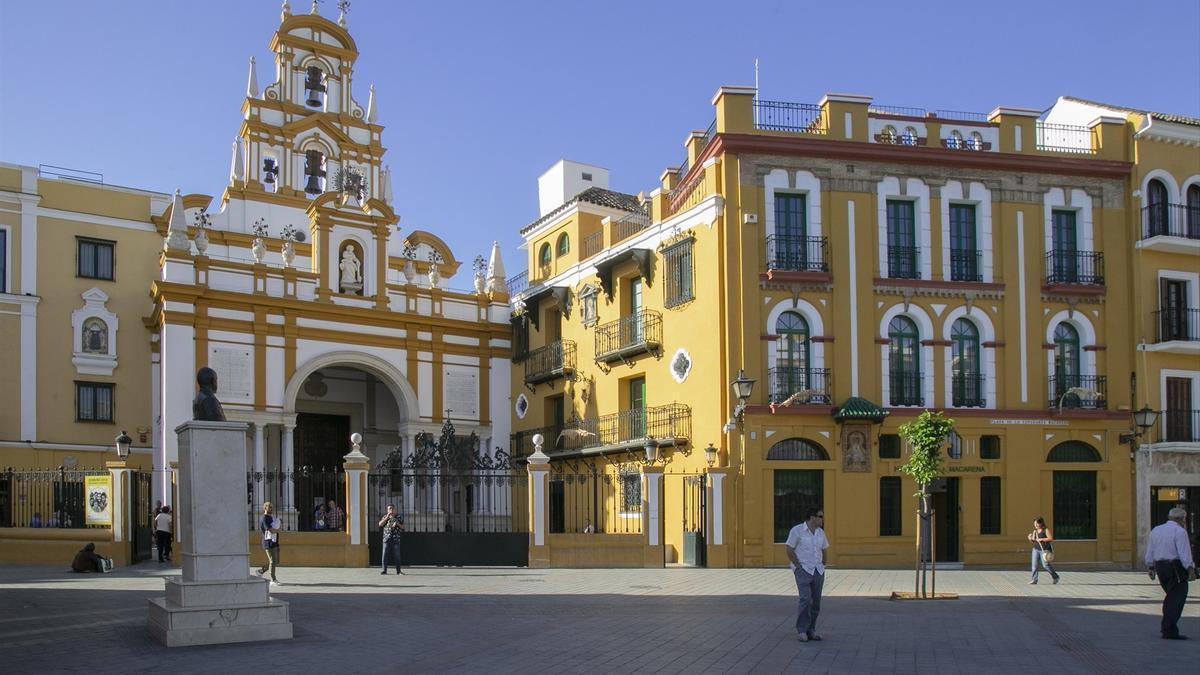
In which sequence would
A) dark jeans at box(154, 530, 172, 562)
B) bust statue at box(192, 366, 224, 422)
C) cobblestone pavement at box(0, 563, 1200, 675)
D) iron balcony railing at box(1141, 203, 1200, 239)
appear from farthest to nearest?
iron balcony railing at box(1141, 203, 1200, 239) < dark jeans at box(154, 530, 172, 562) < bust statue at box(192, 366, 224, 422) < cobblestone pavement at box(0, 563, 1200, 675)

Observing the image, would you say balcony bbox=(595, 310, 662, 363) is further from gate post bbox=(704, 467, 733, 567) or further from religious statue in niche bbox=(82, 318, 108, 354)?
religious statue in niche bbox=(82, 318, 108, 354)

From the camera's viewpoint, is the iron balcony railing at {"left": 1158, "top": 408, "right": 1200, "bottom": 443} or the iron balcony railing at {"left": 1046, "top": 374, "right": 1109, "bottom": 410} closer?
the iron balcony railing at {"left": 1046, "top": 374, "right": 1109, "bottom": 410}

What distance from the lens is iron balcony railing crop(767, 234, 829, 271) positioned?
2848 centimetres

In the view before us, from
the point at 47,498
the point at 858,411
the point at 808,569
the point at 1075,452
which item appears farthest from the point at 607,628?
the point at 1075,452

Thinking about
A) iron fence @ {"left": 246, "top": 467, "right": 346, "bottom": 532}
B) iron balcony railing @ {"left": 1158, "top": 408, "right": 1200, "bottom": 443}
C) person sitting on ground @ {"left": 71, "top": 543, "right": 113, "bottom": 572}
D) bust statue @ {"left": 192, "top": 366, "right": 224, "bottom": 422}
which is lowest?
person sitting on ground @ {"left": 71, "top": 543, "right": 113, "bottom": 572}

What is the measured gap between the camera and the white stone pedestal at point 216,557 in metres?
13.3

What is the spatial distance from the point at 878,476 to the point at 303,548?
526 inches

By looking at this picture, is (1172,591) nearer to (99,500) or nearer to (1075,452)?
(1075,452)

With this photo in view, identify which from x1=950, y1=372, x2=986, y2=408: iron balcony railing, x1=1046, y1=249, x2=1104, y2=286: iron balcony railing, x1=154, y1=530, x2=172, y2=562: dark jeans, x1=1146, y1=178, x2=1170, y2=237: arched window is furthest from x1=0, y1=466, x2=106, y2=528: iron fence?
x1=1146, y1=178, x2=1170, y2=237: arched window

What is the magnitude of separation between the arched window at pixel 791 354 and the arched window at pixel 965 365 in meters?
3.83

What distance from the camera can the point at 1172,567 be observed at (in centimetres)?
1453

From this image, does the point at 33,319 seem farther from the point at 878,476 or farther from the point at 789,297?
the point at 878,476

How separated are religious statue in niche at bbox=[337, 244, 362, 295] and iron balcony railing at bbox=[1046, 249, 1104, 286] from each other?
63.6ft

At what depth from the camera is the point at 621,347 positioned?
3238 centimetres
